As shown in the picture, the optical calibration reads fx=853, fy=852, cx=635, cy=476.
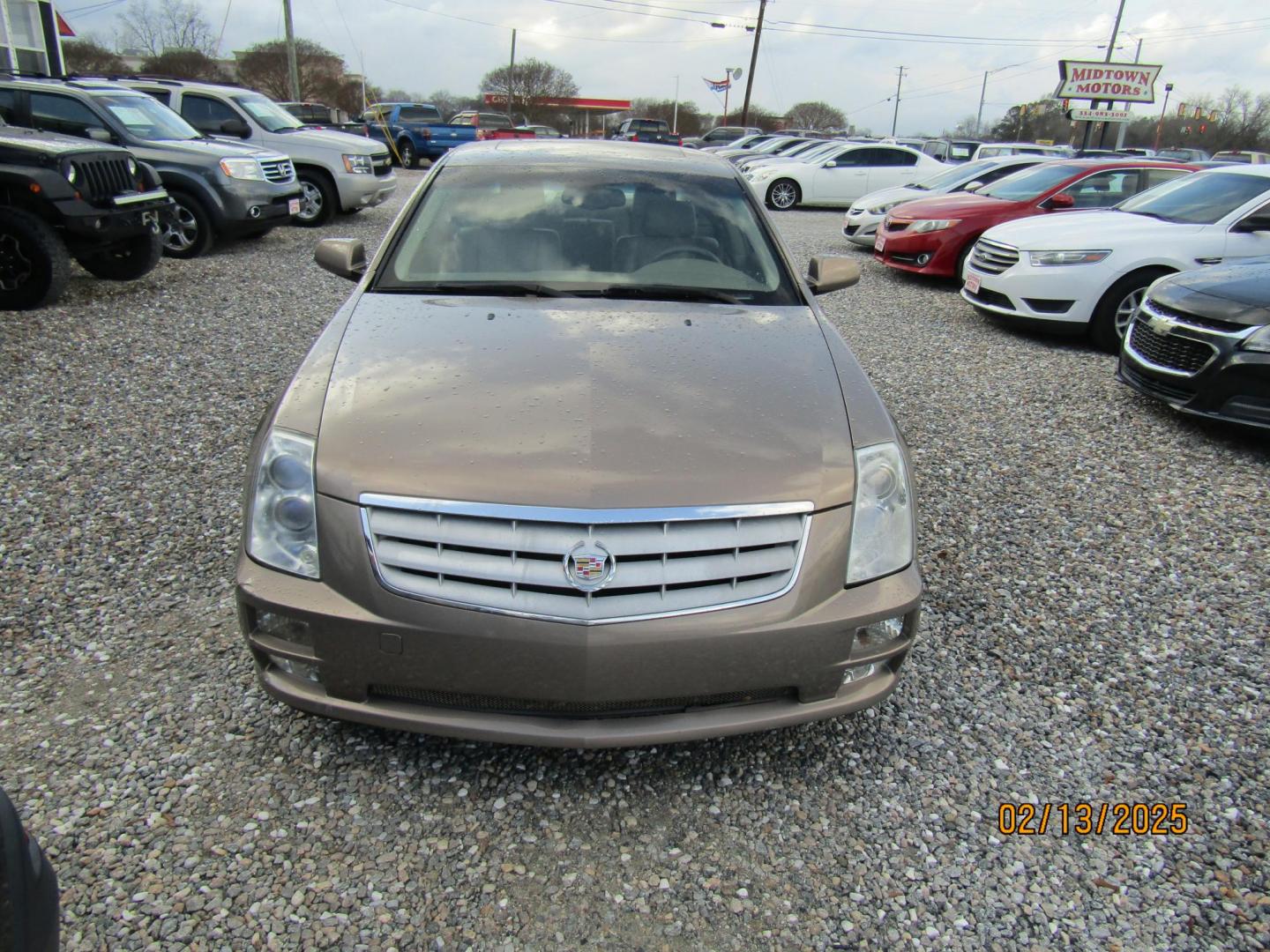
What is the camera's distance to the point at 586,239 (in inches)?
134

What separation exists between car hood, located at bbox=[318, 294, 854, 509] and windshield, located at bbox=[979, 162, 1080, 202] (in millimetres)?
8608

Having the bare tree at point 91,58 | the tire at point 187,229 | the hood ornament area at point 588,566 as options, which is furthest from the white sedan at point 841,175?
the bare tree at point 91,58

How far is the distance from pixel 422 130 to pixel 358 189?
14.8 meters

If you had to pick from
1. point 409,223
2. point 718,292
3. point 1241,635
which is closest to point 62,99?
point 409,223

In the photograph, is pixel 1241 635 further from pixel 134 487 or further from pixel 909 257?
pixel 909 257

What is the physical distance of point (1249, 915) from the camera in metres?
2.03

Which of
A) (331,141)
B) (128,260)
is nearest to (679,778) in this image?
(128,260)

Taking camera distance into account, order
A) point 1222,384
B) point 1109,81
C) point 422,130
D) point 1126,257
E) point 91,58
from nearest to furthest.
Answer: point 1222,384, point 1126,257, point 422,130, point 1109,81, point 91,58

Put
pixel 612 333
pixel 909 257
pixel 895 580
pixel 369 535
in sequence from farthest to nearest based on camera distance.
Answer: pixel 909 257
pixel 612 333
pixel 895 580
pixel 369 535

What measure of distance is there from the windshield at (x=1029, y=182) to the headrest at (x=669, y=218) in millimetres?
7951

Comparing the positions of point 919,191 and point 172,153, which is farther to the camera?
point 919,191

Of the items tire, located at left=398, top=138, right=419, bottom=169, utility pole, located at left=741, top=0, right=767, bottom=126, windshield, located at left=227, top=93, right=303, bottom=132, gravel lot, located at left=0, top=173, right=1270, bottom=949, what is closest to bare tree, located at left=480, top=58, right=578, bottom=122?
utility pole, located at left=741, top=0, right=767, bottom=126

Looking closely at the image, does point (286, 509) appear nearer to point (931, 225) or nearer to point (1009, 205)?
point (931, 225)

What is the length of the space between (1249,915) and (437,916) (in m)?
1.91
